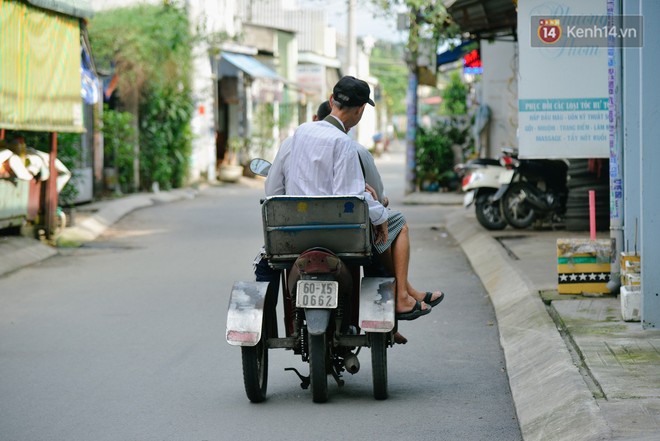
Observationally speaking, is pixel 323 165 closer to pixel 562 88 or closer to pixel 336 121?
pixel 336 121

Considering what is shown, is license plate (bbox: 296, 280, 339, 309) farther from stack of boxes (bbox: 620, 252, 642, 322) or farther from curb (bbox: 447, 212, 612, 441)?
stack of boxes (bbox: 620, 252, 642, 322)

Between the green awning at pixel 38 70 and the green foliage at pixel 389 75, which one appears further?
the green foliage at pixel 389 75

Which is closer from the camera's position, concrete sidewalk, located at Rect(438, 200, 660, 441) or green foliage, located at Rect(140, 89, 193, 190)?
concrete sidewalk, located at Rect(438, 200, 660, 441)

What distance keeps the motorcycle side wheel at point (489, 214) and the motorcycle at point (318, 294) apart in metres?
10.0

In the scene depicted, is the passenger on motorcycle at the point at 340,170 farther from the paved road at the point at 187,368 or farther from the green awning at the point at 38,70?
the green awning at the point at 38,70

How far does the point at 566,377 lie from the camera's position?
21.0 ft

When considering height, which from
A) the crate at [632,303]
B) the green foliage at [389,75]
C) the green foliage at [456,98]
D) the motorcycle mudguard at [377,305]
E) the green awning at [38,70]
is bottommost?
the crate at [632,303]

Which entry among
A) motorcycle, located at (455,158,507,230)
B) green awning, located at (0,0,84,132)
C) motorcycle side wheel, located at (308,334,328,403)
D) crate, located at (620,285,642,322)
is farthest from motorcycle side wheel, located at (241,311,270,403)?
motorcycle, located at (455,158,507,230)

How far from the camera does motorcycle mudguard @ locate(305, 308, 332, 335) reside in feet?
21.1

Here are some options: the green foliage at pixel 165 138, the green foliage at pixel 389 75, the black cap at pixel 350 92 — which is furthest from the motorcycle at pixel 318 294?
the green foliage at pixel 389 75

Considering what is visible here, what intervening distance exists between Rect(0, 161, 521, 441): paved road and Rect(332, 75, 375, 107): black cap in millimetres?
1787

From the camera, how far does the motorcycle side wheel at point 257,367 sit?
21.6 ft

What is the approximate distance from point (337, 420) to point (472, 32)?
42.3 feet

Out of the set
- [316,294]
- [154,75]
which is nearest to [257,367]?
[316,294]
